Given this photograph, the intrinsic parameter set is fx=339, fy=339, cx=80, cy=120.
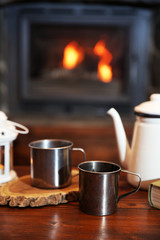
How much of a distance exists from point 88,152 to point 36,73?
0.69 meters

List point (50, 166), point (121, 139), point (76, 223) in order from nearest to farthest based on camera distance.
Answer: point (76, 223) → point (50, 166) → point (121, 139)

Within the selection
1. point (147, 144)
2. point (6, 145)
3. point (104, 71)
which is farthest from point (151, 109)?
point (104, 71)

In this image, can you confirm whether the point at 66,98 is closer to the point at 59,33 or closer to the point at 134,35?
the point at 59,33

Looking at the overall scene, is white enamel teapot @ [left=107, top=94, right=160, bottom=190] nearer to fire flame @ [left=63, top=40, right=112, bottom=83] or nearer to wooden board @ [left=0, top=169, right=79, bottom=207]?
wooden board @ [left=0, top=169, right=79, bottom=207]

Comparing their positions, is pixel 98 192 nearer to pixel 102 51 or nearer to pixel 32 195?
pixel 32 195

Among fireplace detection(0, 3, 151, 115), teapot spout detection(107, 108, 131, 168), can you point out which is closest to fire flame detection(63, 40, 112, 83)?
fireplace detection(0, 3, 151, 115)

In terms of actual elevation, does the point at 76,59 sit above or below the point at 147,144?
above

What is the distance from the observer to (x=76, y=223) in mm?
694

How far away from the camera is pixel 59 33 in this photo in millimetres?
2270

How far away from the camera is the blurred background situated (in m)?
2.18

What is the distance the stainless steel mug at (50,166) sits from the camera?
0.81 metres

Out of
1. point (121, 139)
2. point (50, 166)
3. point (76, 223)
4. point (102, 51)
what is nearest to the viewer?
point (76, 223)

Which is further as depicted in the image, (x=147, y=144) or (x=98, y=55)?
(x=98, y=55)

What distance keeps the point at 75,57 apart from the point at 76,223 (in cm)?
172
